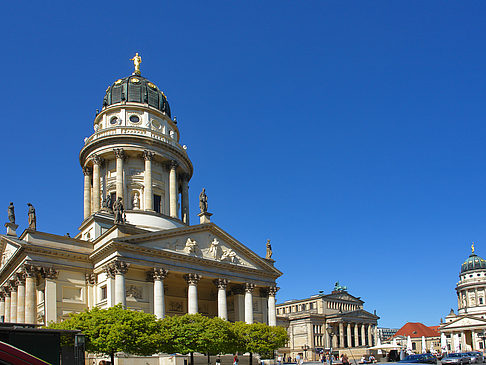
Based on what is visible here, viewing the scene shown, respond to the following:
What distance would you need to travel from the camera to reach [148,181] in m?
→ 62.6

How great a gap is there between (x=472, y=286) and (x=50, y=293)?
155m

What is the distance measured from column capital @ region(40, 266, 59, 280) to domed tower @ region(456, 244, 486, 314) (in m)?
149

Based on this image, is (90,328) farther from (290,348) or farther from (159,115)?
(290,348)

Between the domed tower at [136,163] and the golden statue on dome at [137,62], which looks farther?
the golden statue on dome at [137,62]

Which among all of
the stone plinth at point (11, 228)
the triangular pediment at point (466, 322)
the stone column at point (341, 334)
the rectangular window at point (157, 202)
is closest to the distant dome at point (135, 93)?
the rectangular window at point (157, 202)

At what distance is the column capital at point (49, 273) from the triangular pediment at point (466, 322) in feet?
417

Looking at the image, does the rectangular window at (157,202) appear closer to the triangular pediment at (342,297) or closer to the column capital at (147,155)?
the column capital at (147,155)

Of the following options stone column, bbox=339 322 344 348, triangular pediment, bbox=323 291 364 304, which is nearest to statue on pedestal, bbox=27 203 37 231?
triangular pediment, bbox=323 291 364 304

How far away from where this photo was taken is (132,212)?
2373 inches

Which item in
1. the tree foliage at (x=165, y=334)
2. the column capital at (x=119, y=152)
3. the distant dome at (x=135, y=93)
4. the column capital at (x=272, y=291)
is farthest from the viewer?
the distant dome at (x=135, y=93)

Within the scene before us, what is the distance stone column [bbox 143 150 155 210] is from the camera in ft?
204

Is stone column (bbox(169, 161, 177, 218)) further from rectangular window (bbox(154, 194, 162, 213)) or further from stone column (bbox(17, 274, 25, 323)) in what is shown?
stone column (bbox(17, 274, 25, 323))

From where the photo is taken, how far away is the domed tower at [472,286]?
542ft

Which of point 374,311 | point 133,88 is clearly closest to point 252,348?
point 133,88
